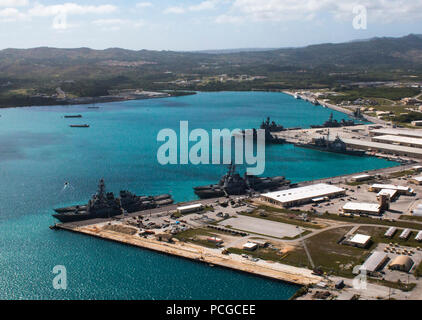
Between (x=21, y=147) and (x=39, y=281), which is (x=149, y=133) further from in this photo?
(x=39, y=281)

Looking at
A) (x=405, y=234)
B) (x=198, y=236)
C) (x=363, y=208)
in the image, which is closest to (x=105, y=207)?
(x=198, y=236)

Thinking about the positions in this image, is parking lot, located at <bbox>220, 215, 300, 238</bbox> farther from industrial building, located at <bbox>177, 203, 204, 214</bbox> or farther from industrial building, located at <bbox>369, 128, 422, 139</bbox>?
industrial building, located at <bbox>369, 128, 422, 139</bbox>

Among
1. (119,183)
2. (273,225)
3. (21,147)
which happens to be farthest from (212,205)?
(21,147)

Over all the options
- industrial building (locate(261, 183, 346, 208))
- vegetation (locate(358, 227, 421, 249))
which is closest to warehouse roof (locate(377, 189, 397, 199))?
industrial building (locate(261, 183, 346, 208))

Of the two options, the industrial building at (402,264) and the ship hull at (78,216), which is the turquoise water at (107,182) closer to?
the ship hull at (78,216)

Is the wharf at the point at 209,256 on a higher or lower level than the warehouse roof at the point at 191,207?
lower

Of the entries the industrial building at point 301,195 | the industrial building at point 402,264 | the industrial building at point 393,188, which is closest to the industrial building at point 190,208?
the industrial building at point 301,195

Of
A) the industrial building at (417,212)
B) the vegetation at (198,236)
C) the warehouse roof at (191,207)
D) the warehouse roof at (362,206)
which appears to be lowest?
the vegetation at (198,236)
